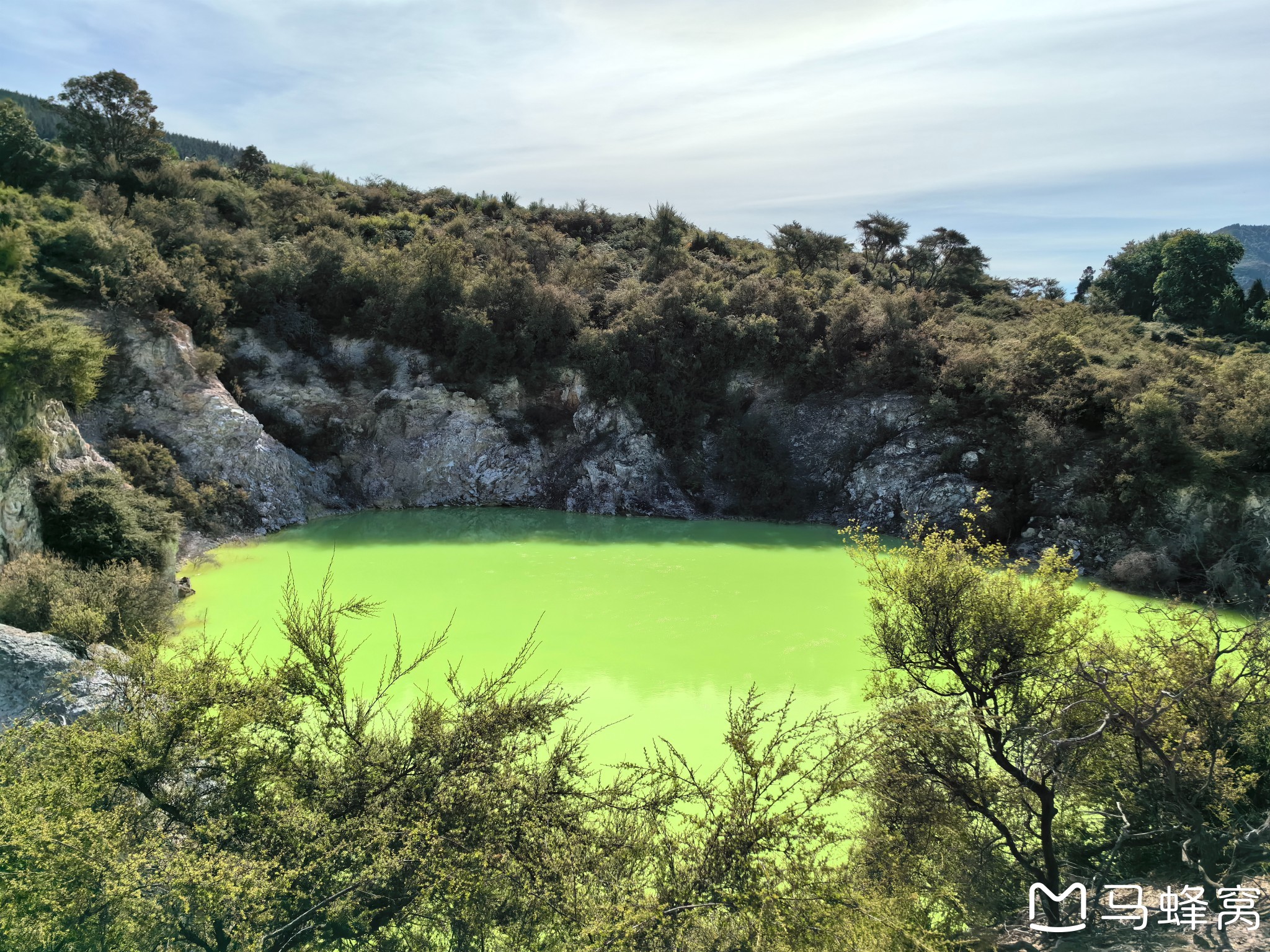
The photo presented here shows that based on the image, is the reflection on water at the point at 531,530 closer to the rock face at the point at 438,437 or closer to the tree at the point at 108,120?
the rock face at the point at 438,437

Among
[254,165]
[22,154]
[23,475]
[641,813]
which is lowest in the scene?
[641,813]

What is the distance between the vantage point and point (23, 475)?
12859mm

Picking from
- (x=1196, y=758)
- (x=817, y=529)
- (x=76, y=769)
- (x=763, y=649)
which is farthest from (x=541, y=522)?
(x=1196, y=758)

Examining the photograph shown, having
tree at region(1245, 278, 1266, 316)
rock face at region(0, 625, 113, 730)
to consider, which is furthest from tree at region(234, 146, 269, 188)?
tree at region(1245, 278, 1266, 316)

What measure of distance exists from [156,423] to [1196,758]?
76.4 feet

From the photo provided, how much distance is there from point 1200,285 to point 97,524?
4373 centimetres

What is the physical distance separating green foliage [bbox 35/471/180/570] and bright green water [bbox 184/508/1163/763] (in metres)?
1.45

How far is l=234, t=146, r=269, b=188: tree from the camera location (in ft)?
108

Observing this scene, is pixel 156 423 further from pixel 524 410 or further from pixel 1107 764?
pixel 1107 764

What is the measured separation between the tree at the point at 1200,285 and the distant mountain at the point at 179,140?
51.7 meters

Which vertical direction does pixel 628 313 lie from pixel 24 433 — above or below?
above

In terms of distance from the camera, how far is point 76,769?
6012 mm

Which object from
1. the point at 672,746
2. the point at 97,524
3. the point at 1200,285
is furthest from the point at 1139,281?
the point at 97,524

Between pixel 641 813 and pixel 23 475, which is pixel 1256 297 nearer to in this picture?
pixel 641 813
